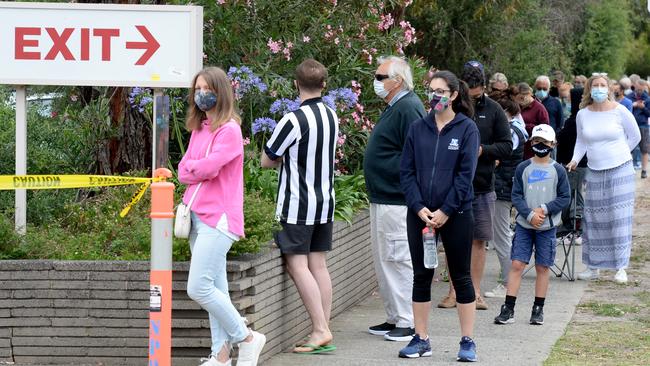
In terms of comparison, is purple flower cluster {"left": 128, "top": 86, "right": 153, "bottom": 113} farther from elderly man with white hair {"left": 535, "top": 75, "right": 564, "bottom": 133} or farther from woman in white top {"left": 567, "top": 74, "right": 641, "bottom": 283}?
elderly man with white hair {"left": 535, "top": 75, "right": 564, "bottom": 133}

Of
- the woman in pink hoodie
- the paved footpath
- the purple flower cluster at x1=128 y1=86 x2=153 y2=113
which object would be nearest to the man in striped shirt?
the paved footpath

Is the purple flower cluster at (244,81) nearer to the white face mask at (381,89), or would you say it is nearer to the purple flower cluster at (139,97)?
the purple flower cluster at (139,97)

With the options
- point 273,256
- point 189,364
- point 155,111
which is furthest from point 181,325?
point 155,111

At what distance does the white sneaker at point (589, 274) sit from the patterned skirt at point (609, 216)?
0.15 metres

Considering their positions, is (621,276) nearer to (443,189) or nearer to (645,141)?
(443,189)

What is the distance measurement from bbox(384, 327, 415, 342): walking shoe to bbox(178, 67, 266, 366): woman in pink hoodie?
1.81 meters

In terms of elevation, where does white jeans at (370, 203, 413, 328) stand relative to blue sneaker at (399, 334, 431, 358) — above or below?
above

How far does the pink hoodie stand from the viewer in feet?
23.0

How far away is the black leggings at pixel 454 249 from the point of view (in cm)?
797

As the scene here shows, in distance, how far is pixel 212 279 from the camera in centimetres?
707

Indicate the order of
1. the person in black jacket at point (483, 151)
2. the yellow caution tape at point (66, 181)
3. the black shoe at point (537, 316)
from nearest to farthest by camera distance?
the yellow caution tape at point (66, 181) → the black shoe at point (537, 316) → the person in black jacket at point (483, 151)

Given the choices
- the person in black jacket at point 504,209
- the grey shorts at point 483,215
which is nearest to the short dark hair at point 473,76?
the person in black jacket at point 504,209

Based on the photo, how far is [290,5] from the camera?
1241cm

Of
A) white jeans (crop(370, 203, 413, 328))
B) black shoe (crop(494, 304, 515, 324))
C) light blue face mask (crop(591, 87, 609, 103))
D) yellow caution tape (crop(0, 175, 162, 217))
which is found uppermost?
light blue face mask (crop(591, 87, 609, 103))
